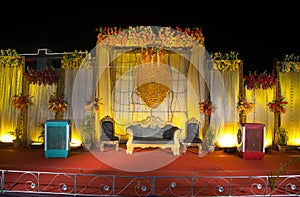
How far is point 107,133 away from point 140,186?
307 centimetres

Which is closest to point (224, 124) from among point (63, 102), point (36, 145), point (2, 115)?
point (63, 102)

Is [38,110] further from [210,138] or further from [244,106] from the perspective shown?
[244,106]

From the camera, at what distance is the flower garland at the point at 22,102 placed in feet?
24.3

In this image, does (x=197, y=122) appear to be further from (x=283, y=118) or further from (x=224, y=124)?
(x=283, y=118)

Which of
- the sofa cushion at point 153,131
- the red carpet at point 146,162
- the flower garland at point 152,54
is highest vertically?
the flower garland at point 152,54

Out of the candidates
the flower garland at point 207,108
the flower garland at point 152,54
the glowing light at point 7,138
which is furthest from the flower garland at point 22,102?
the flower garland at point 207,108

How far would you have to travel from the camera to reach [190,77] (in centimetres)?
777

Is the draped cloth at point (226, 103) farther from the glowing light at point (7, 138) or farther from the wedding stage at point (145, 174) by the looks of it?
the glowing light at point (7, 138)

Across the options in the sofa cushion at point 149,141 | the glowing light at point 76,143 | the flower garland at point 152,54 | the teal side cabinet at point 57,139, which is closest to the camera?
the teal side cabinet at point 57,139

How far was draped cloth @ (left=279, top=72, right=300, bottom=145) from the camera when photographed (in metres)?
7.71

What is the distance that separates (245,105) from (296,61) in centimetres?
210

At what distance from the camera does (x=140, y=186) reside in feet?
14.5

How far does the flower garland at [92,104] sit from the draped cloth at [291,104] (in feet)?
15.9

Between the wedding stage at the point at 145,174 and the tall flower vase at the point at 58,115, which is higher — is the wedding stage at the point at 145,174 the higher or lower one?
the lower one
